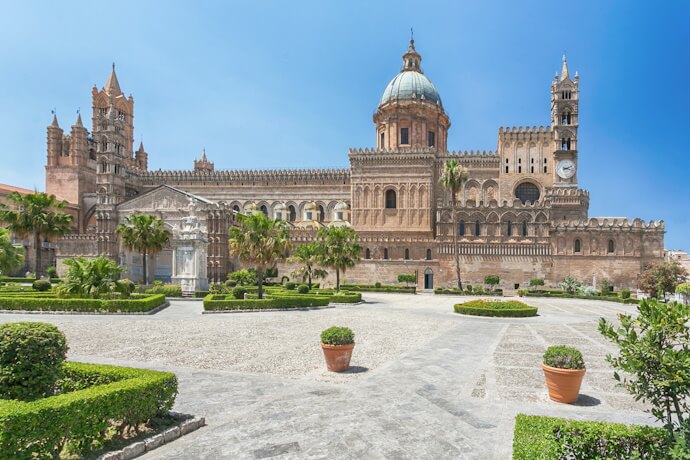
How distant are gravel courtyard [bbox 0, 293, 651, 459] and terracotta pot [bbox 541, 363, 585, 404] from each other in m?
0.27

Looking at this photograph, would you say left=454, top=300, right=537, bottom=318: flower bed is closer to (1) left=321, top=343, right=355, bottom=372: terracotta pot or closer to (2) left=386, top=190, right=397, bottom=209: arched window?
(1) left=321, top=343, right=355, bottom=372: terracotta pot

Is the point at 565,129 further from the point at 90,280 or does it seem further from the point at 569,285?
the point at 90,280

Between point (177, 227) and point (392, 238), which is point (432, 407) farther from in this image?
point (177, 227)

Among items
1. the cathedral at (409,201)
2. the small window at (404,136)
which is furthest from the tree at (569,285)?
the small window at (404,136)

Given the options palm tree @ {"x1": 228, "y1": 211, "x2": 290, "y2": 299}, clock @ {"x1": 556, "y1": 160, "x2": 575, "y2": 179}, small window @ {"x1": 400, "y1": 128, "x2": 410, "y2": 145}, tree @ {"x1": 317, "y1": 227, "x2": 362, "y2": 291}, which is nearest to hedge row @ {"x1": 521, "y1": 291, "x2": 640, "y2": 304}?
clock @ {"x1": 556, "y1": 160, "x2": 575, "y2": 179}

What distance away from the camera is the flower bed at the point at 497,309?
24.5m

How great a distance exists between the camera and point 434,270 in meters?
49.8

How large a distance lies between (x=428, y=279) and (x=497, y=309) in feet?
82.7

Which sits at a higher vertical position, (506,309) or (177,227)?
(177,227)

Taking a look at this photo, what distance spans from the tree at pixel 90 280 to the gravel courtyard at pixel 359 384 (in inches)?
182

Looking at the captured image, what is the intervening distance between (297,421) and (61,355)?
407 cm

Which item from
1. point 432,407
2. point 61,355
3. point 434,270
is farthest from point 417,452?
point 434,270

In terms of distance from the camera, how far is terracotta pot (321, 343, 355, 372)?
37.3 feet

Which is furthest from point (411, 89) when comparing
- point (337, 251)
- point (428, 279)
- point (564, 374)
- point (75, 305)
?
point (564, 374)
